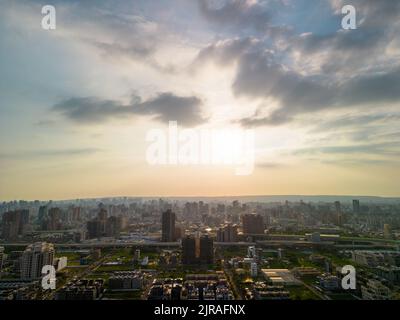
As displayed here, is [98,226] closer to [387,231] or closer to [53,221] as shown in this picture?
[53,221]

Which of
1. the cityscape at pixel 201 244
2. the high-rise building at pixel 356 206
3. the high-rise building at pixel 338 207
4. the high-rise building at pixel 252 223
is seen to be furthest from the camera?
the high-rise building at pixel 252 223

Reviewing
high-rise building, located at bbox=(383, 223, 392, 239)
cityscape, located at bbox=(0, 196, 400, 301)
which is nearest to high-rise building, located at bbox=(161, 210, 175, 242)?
cityscape, located at bbox=(0, 196, 400, 301)

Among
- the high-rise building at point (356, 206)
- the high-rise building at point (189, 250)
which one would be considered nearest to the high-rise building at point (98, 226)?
the high-rise building at point (189, 250)

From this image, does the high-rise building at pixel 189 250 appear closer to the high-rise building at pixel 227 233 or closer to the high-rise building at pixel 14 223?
the high-rise building at pixel 227 233

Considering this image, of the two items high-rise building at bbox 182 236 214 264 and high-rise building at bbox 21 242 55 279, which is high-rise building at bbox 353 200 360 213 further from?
high-rise building at bbox 21 242 55 279
